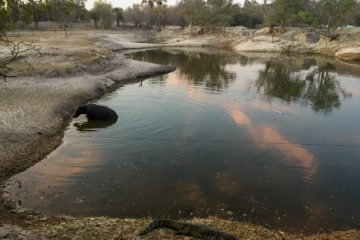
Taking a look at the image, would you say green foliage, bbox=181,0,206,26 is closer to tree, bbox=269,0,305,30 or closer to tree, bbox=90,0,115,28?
tree, bbox=269,0,305,30

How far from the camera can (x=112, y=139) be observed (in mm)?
17938

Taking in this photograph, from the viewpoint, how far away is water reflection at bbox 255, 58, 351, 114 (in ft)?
93.8

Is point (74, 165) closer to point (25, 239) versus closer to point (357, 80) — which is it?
point (25, 239)

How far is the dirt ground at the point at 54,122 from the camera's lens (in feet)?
29.5

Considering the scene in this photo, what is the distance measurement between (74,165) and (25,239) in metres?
6.62

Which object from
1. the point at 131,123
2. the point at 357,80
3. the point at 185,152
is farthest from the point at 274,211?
the point at 357,80

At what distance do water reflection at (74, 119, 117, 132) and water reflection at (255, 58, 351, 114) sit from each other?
17266mm

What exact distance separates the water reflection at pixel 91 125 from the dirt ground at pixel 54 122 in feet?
3.01

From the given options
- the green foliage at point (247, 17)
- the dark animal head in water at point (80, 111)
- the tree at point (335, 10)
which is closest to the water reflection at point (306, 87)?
the dark animal head in water at point (80, 111)

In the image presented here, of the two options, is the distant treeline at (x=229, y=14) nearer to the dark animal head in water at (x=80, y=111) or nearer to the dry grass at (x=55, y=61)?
the dry grass at (x=55, y=61)

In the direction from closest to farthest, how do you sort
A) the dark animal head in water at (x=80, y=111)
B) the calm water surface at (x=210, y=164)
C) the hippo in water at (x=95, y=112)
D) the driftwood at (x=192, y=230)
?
the driftwood at (x=192, y=230), the calm water surface at (x=210, y=164), the hippo in water at (x=95, y=112), the dark animal head in water at (x=80, y=111)

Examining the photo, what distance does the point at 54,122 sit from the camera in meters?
19.3

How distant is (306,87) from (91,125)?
1031 inches

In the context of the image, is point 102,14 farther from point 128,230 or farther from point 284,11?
point 128,230
